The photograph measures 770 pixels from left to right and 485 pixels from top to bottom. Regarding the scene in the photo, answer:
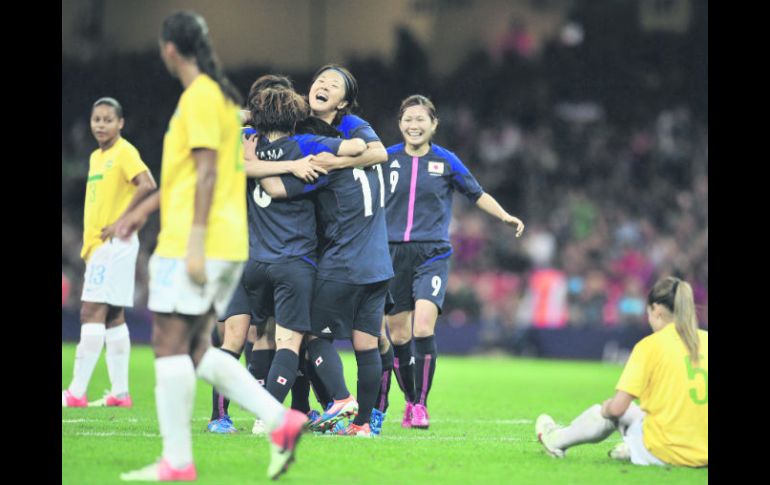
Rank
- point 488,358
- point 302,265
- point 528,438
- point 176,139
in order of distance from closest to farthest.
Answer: point 176,139, point 302,265, point 528,438, point 488,358

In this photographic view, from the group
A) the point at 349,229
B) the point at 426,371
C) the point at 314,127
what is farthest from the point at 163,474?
the point at 426,371

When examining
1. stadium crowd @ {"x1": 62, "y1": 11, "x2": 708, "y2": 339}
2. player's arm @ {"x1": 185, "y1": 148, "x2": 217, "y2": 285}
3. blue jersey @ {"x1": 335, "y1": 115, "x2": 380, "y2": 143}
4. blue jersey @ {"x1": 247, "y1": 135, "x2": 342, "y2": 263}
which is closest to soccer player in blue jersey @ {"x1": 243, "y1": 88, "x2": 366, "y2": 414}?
blue jersey @ {"x1": 247, "y1": 135, "x2": 342, "y2": 263}

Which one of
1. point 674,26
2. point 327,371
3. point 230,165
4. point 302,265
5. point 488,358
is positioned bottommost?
point 488,358

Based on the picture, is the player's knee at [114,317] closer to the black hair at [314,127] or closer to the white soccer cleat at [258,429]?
the white soccer cleat at [258,429]

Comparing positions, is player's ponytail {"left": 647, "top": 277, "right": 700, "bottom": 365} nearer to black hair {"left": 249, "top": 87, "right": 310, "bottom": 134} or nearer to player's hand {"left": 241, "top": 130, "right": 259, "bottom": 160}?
black hair {"left": 249, "top": 87, "right": 310, "bottom": 134}

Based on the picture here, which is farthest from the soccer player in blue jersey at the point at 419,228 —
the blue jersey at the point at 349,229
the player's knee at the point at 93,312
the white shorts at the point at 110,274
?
the player's knee at the point at 93,312

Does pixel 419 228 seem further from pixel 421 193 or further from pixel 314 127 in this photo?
pixel 314 127

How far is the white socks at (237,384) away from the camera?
593 centimetres

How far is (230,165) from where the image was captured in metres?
5.90

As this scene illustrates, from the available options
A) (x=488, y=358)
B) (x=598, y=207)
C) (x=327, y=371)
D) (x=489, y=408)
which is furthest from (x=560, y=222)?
(x=327, y=371)

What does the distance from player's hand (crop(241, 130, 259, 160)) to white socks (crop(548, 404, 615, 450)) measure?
273cm

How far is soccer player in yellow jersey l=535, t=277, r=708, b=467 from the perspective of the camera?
21.8 ft

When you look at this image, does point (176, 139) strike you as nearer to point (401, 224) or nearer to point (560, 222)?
point (401, 224)
